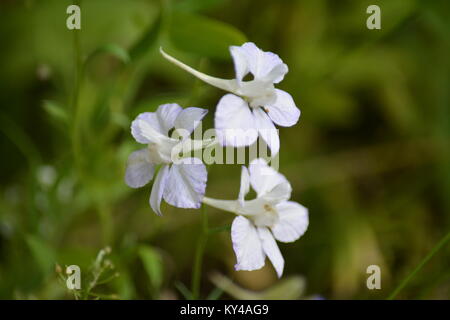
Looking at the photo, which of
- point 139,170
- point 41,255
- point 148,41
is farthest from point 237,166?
point 139,170

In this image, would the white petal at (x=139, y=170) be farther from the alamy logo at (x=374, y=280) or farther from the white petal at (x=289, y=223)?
the alamy logo at (x=374, y=280)

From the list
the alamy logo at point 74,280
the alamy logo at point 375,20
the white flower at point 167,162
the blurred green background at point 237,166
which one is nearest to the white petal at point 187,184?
the white flower at point 167,162

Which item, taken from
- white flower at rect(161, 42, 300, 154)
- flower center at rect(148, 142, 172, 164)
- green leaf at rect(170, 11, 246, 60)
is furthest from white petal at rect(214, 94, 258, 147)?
green leaf at rect(170, 11, 246, 60)

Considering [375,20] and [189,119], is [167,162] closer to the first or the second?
[189,119]

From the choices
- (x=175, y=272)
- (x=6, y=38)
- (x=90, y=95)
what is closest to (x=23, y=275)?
(x=175, y=272)

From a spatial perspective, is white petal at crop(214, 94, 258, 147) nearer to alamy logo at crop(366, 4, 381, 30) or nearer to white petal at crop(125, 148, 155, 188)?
white petal at crop(125, 148, 155, 188)

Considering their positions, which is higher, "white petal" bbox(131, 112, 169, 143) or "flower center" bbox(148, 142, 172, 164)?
"white petal" bbox(131, 112, 169, 143)
